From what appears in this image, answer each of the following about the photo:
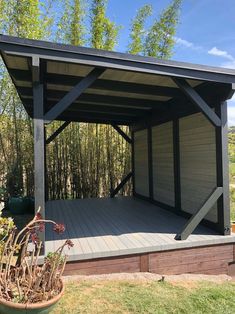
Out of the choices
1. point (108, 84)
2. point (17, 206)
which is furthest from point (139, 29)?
point (17, 206)

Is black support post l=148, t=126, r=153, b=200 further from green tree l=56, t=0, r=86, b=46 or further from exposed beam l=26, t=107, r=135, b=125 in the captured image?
green tree l=56, t=0, r=86, b=46

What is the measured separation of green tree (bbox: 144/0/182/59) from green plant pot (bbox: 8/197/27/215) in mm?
4522

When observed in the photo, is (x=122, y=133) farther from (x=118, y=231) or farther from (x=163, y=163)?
(x=118, y=231)

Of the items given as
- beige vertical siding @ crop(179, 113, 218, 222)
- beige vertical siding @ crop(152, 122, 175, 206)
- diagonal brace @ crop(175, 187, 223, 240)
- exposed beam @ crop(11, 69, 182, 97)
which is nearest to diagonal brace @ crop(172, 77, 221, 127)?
beige vertical siding @ crop(179, 113, 218, 222)

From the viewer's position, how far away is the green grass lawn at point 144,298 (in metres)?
2.49

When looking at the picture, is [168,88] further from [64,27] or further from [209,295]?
[64,27]

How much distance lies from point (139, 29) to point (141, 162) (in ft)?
10.6

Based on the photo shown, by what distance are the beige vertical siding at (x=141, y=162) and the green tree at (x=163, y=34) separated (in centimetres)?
197

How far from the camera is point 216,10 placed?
25.8 feet

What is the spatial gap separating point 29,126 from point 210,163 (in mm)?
4410

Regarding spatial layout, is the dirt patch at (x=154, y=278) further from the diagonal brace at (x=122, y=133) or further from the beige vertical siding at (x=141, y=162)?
the diagonal brace at (x=122, y=133)

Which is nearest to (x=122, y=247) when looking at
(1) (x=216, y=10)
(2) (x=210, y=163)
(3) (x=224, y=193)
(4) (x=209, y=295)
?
(4) (x=209, y=295)

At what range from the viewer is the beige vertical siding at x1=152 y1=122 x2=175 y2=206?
5.54 metres

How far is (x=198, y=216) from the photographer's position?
12.3 ft
